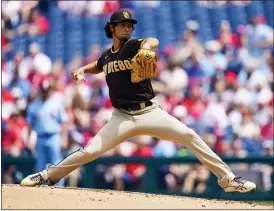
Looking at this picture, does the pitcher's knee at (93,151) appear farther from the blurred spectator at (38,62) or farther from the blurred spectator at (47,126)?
the blurred spectator at (38,62)

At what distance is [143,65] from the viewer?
7117 millimetres

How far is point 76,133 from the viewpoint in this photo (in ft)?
41.3

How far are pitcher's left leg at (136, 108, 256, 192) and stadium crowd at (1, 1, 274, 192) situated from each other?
4.07 m

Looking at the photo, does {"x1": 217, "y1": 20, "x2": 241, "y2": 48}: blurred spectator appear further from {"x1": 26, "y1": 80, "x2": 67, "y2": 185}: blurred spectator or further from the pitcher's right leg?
the pitcher's right leg

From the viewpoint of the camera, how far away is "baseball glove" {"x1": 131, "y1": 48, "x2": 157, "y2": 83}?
711 cm

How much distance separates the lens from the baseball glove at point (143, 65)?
7109 millimetres

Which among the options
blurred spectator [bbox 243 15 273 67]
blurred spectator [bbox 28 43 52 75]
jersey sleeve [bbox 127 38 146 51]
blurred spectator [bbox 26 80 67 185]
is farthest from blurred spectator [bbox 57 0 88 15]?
jersey sleeve [bbox 127 38 146 51]

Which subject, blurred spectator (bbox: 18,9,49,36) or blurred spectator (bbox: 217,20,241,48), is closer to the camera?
blurred spectator (bbox: 217,20,241,48)

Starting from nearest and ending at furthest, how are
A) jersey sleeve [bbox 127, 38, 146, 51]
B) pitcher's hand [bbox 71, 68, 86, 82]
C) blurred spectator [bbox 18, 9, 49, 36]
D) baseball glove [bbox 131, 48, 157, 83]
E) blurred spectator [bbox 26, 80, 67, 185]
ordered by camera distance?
baseball glove [bbox 131, 48, 157, 83] → jersey sleeve [bbox 127, 38, 146, 51] → pitcher's hand [bbox 71, 68, 86, 82] → blurred spectator [bbox 26, 80, 67, 185] → blurred spectator [bbox 18, 9, 49, 36]

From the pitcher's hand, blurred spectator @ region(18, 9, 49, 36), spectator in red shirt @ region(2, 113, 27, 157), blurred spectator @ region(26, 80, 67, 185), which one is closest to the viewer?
the pitcher's hand

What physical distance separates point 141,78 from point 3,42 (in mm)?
8526

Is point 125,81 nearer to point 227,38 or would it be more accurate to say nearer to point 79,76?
point 79,76

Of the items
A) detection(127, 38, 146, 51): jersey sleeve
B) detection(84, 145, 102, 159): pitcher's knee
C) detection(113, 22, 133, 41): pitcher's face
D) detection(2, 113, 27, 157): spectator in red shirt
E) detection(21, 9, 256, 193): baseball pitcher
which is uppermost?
detection(113, 22, 133, 41): pitcher's face

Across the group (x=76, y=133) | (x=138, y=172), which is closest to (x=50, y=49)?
(x=76, y=133)
